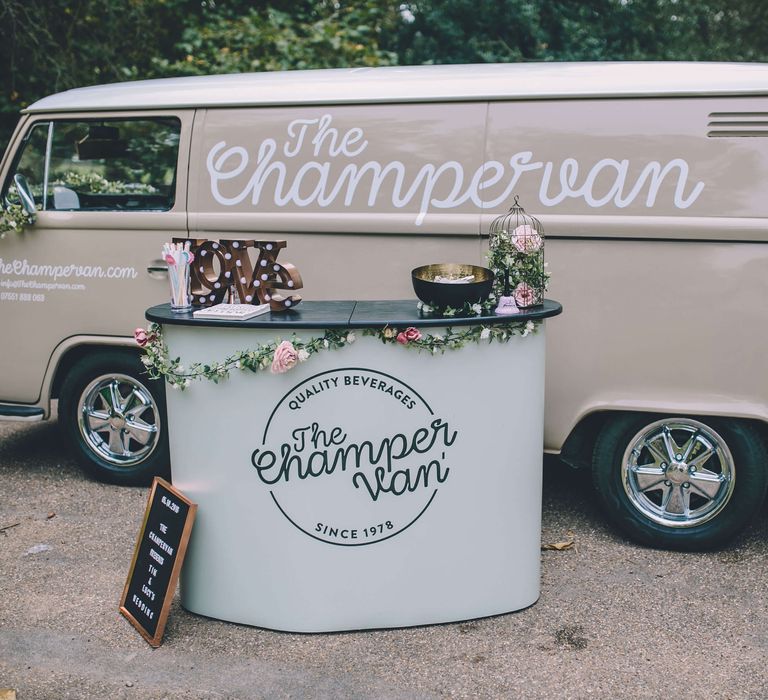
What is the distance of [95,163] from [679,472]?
3931mm

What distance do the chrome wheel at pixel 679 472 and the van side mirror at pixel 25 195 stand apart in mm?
3713

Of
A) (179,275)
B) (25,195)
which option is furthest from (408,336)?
(25,195)

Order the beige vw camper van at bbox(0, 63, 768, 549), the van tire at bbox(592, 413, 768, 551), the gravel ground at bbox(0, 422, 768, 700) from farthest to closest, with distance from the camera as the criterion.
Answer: the van tire at bbox(592, 413, 768, 551) → the beige vw camper van at bbox(0, 63, 768, 549) → the gravel ground at bbox(0, 422, 768, 700)

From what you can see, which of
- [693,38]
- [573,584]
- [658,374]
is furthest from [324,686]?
[693,38]

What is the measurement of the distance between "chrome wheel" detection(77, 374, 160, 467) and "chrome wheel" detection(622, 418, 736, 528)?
2766 millimetres

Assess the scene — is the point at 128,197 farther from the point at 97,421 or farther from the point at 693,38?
the point at 693,38

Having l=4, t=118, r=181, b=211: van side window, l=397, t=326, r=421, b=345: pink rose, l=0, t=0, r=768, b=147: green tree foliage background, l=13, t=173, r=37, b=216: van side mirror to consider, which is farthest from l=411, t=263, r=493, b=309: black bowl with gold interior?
l=0, t=0, r=768, b=147: green tree foliage background

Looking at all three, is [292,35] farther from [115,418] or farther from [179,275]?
[179,275]

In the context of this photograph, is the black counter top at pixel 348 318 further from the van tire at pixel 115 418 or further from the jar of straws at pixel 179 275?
the van tire at pixel 115 418

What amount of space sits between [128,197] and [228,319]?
6.89ft

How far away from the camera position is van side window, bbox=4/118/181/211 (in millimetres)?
5352

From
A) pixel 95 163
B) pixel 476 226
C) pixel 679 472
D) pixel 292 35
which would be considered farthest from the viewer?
pixel 292 35

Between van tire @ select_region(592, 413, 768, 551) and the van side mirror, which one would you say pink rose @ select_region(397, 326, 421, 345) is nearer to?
van tire @ select_region(592, 413, 768, 551)

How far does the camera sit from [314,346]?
3631 mm
